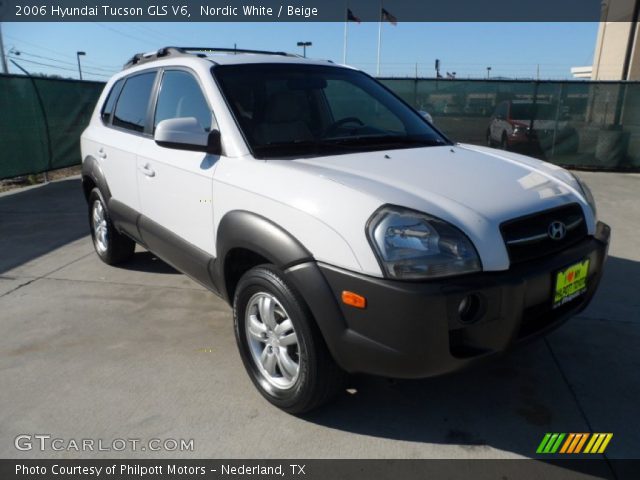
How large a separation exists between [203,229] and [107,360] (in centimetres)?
107

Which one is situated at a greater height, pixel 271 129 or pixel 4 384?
pixel 271 129

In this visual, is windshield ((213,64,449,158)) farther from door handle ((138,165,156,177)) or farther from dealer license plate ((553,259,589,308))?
dealer license plate ((553,259,589,308))

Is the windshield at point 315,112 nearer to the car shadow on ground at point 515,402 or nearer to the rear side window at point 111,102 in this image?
the car shadow on ground at point 515,402

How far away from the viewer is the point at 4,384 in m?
2.85

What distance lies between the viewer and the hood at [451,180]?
2.10 m

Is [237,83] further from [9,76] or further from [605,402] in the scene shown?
[9,76]

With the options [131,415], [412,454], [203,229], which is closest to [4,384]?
[131,415]

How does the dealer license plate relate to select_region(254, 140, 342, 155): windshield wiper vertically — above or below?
below

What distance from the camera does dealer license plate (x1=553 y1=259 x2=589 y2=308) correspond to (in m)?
2.24

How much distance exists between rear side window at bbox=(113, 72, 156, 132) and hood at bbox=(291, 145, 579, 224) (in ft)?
6.01

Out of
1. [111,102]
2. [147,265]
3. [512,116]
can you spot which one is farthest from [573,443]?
[512,116]

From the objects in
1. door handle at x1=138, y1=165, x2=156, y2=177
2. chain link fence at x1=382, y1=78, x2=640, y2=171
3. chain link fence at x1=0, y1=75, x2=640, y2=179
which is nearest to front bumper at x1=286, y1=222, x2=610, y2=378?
door handle at x1=138, y1=165, x2=156, y2=177
